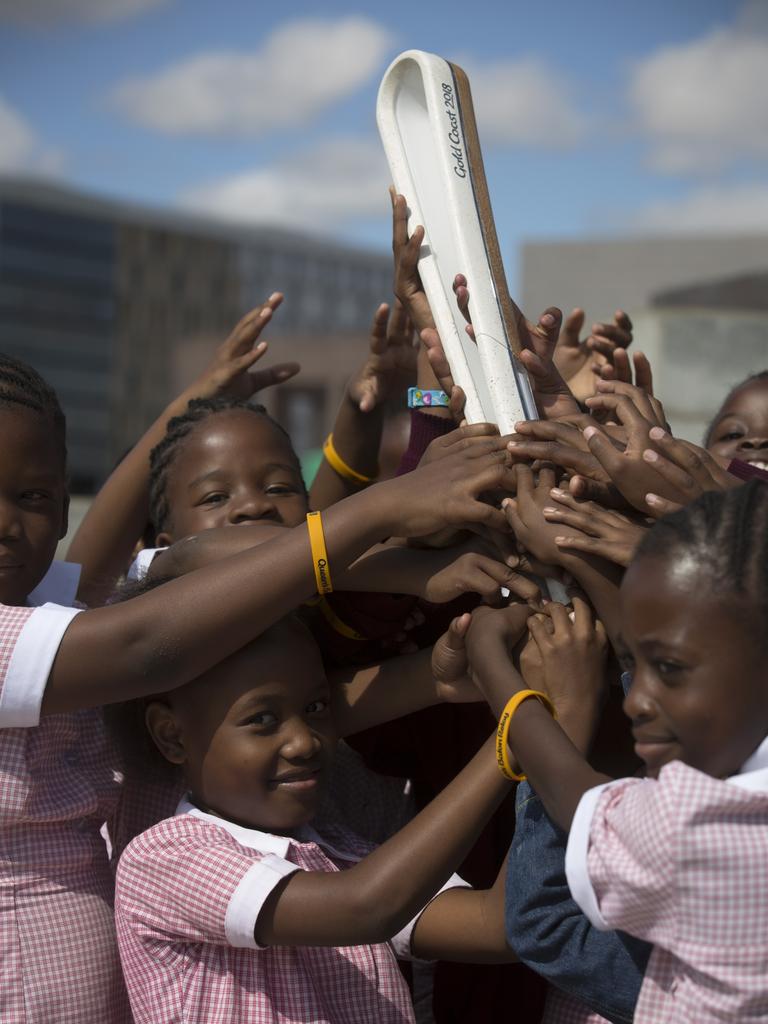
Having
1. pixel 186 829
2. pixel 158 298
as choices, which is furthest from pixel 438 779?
pixel 158 298

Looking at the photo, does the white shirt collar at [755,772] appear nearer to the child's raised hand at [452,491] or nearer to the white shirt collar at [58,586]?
the child's raised hand at [452,491]

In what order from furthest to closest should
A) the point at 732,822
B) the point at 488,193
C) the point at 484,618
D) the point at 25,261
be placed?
the point at 25,261, the point at 488,193, the point at 484,618, the point at 732,822

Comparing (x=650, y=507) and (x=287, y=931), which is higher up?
(x=650, y=507)

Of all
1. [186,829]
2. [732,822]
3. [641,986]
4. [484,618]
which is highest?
[484,618]

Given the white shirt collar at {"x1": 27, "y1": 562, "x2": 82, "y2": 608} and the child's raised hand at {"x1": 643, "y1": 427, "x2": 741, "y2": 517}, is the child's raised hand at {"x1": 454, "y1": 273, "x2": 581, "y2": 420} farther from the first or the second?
the white shirt collar at {"x1": 27, "y1": 562, "x2": 82, "y2": 608}

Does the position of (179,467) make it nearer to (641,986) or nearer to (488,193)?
(488,193)

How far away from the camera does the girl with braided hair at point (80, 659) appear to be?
183 cm

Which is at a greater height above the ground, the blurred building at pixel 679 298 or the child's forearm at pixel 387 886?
the blurred building at pixel 679 298

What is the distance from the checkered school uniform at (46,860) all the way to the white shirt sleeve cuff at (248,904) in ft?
1.12

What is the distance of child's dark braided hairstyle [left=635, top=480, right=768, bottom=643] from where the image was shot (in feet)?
4.62

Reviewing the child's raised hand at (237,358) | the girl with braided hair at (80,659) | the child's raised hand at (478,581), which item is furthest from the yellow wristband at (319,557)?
the child's raised hand at (237,358)

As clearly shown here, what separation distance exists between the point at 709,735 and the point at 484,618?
0.49 m

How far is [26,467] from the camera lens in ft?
6.72

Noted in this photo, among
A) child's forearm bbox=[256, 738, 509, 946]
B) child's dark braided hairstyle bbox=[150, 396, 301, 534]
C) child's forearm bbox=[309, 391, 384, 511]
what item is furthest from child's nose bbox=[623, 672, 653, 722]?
child's forearm bbox=[309, 391, 384, 511]
